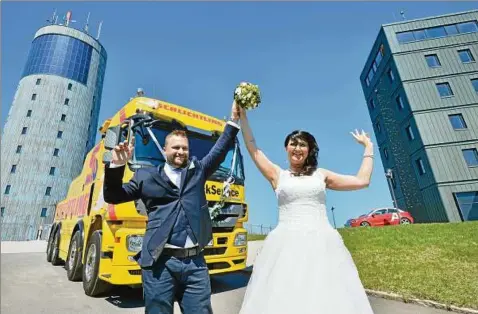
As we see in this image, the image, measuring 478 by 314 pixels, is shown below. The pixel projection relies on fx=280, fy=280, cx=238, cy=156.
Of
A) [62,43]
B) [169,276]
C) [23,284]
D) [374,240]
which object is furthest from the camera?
[62,43]

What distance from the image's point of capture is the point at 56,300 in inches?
209

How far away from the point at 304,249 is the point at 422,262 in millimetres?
7212

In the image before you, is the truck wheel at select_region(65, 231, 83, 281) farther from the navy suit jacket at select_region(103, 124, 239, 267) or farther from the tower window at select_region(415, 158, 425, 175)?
the tower window at select_region(415, 158, 425, 175)

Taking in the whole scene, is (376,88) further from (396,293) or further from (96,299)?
(96,299)

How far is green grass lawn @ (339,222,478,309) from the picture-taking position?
17.1 ft

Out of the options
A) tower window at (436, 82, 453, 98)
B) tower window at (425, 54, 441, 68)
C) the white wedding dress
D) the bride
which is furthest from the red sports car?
the white wedding dress

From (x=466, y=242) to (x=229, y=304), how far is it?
30.4 ft

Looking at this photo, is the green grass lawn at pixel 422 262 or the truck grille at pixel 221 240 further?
the truck grille at pixel 221 240

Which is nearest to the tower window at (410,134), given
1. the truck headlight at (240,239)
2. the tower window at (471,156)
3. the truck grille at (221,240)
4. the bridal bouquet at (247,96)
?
the tower window at (471,156)

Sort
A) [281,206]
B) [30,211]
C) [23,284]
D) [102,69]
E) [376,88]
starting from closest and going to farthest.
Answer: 1. [281,206]
2. [23,284]
3. [376,88]
4. [30,211]
5. [102,69]

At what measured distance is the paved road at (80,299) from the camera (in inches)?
185

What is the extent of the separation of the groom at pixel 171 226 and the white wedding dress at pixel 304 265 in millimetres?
499

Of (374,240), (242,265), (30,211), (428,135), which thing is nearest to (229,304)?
(242,265)

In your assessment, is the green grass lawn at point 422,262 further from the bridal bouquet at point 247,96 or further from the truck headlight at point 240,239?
the bridal bouquet at point 247,96
